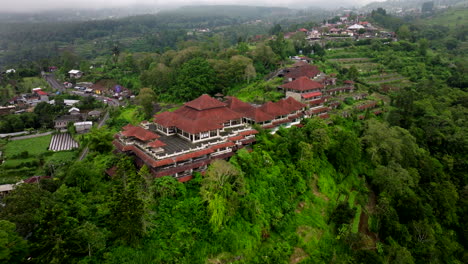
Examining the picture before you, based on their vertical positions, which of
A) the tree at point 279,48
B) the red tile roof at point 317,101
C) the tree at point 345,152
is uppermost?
the tree at point 279,48

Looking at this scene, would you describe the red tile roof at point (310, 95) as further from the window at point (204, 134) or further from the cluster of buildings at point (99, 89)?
Result: the cluster of buildings at point (99, 89)

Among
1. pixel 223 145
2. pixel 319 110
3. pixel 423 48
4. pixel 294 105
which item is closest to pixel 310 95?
pixel 319 110

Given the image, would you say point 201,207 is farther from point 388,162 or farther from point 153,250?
point 388,162

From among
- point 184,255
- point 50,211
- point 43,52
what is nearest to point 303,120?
point 184,255

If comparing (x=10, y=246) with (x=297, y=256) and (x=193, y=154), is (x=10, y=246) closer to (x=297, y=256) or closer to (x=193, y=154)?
(x=193, y=154)

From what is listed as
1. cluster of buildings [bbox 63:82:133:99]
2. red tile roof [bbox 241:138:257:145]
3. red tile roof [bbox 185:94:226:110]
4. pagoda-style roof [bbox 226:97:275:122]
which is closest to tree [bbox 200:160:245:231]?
red tile roof [bbox 241:138:257:145]

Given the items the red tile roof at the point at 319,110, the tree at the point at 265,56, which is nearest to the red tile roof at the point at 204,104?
the red tile roof at the point at 319,110

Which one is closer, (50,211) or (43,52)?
(50,211)
